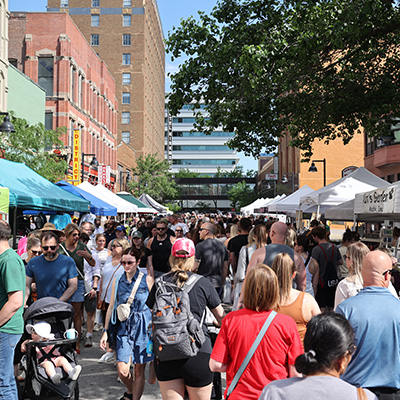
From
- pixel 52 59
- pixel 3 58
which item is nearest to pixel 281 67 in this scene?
pixel 3 58

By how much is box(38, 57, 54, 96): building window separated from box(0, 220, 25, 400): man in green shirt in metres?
35.3

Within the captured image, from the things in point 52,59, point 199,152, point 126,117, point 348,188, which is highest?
point 199,152

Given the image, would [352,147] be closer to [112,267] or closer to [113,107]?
[113,107]

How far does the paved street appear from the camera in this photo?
6.22 m

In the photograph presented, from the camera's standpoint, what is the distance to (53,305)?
18.7 feet

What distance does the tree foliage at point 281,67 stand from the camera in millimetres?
10695

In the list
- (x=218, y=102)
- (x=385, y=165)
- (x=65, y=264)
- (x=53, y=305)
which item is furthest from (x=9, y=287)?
(x=385, y=165)

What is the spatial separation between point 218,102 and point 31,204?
5250 mm

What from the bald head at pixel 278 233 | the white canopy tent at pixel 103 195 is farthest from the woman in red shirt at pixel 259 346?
the white canopy tent at pixel 103 195

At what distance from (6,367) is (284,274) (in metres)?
2.66

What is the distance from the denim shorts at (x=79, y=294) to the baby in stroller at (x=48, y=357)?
215 cm

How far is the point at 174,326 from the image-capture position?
4.16m

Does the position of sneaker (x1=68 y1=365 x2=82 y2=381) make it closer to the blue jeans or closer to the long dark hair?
the blue jeans

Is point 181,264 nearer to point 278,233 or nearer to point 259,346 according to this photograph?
point 259,346
